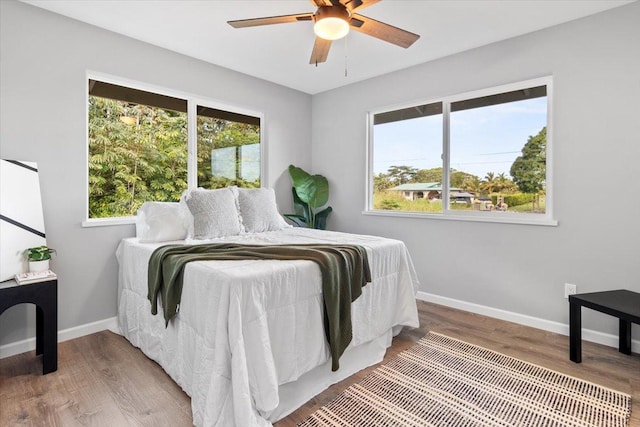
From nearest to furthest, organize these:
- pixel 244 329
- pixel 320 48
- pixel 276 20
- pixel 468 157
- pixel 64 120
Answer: pixel 244 329
pixel 276 20
pixel 320 48
pixel 64 120
pixel 468 157

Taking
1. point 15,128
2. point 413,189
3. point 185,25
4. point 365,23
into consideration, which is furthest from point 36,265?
point 413,189

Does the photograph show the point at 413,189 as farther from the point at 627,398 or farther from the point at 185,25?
the point at 185,25

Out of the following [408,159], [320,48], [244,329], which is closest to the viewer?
[244,329]

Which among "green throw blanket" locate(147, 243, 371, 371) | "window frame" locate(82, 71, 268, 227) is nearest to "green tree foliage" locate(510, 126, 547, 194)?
"green throw blanket" locate(147, 243, 371, 371)

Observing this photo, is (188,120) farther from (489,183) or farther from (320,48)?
(489,183)

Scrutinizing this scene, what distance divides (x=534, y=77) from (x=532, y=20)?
464mm

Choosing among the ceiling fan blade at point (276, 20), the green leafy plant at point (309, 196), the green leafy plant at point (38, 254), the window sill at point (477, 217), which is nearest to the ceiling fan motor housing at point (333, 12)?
A: the ceiling fan blade at point (276, 20)

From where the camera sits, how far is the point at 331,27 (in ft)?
6.67

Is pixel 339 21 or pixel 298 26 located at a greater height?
pixel 298 26

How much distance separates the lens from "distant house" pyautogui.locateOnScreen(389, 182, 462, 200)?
12.3 feet

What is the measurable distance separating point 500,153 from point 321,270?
2337mm

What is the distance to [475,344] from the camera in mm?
2688

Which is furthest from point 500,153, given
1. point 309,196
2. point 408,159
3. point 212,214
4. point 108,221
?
point 108,221

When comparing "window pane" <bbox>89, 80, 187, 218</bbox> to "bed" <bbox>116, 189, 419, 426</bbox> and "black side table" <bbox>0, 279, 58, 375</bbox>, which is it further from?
"black side table" <bbox>0, 279, 58, 375</bbox>
